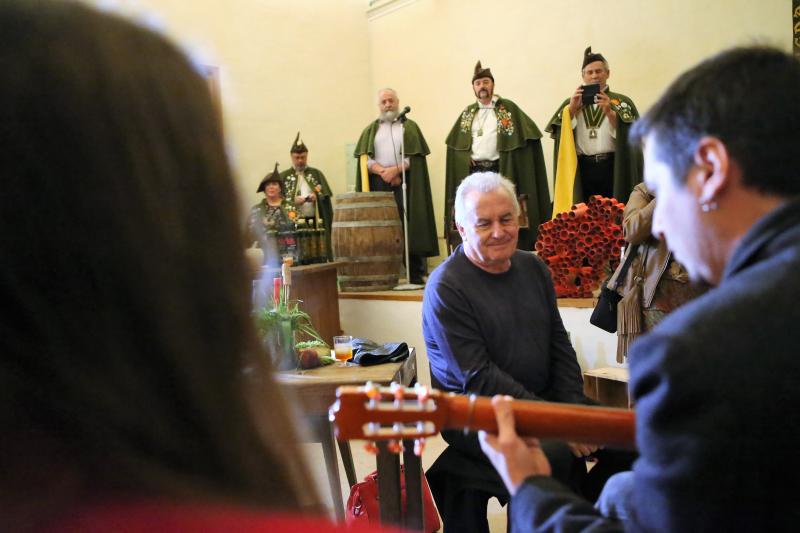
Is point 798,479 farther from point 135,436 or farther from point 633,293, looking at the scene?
point 633,293

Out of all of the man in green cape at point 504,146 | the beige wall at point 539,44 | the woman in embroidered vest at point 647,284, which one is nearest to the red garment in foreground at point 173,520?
the woman in embroidered vest at point 647,284

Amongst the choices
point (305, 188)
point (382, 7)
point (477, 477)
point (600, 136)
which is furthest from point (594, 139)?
point (477, 477)

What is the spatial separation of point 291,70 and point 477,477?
6332 millimetres

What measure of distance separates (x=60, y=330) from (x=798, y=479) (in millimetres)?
808

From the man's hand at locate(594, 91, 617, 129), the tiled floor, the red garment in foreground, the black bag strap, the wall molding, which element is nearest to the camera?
the red garment in foreground

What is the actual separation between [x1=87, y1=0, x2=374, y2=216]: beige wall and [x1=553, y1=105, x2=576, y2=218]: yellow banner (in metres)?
3.10

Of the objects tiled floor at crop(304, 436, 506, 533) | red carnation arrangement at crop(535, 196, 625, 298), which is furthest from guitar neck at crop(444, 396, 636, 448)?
red carnation arrangement at crop(535, 196, 625, 298)

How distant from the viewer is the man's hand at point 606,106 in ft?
16.6

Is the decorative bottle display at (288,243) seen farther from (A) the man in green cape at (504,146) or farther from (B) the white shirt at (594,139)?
(B) the white shirt at (594,139)

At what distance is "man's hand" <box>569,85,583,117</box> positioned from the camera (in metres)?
5.14

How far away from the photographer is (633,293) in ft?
10.1

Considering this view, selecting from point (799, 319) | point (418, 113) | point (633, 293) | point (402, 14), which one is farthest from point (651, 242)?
point (402, 14)

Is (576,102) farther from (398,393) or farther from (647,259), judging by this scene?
(398,393)

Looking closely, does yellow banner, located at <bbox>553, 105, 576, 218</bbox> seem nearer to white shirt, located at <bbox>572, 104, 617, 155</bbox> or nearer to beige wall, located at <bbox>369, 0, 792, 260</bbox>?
white shirt, located at <bbox>572, 104, 617, 155</bbox>
